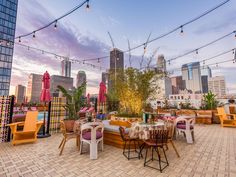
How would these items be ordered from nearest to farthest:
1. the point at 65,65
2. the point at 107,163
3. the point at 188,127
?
the point at 107,163 < the point at 188,127 < the point at 65,65

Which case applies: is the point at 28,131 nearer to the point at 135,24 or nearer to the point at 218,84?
the point at 135,24

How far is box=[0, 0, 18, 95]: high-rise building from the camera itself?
30469mm

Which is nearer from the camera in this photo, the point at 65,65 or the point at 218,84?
the point at 65,65

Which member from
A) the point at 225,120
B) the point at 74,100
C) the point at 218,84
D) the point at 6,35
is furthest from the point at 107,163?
the point at 218,84

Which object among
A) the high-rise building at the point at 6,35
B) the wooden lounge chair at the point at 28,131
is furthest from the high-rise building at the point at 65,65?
the high-rise building at the point at 6,35

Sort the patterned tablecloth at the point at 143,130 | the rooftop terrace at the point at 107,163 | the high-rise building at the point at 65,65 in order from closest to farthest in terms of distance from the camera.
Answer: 1. the rooftop terrace at the point at 107,163
2. the patterned tablecloth at the point at 143,130
3. the high-rise building at the point at 65,65

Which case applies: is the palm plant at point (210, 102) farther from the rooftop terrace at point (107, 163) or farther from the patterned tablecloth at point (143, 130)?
the patterned tablecloth at point (143, 130)

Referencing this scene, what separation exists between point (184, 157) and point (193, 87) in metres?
63.0

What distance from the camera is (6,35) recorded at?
31531 millimetres

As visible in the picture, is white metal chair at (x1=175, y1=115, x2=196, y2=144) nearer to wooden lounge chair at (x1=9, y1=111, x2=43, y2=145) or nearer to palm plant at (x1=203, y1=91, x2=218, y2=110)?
wooden lounge chair at (x1=9, y1=111, x2=43, y2=145)

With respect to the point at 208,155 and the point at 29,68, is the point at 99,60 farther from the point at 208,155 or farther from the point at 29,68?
the point at 29,68

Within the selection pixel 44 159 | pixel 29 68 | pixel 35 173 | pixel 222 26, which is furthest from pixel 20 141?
pixel 29 68

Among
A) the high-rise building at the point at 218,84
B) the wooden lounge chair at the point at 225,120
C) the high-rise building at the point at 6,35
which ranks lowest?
the wooden lounge chair at the point at 225,120

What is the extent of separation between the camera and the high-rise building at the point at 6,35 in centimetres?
3047
